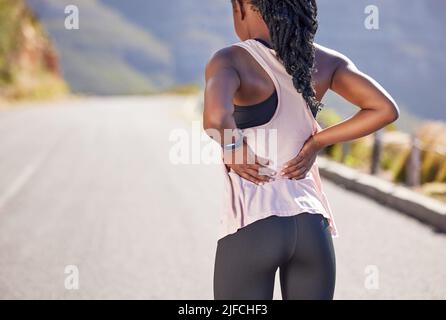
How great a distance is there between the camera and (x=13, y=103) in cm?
4431

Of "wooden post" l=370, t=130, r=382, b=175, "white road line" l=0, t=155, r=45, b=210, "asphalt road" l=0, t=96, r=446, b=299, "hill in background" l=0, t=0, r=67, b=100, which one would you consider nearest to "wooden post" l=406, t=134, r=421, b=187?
"asphalt road" l=0, t=96, r=446, b=299

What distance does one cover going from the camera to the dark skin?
2.36 m

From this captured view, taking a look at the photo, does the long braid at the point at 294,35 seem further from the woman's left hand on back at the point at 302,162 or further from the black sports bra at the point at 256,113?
the woman's left hand on back at the point at 302,162

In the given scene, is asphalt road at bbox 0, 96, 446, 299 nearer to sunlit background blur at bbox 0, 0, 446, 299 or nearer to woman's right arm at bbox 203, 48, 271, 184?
sunlit background blur at bbox 0, 0, 446, 299

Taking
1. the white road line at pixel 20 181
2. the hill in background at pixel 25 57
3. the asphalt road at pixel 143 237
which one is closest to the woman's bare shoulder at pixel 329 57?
the asphalt road at pixel 143 237

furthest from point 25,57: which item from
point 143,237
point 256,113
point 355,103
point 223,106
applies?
point 223,106

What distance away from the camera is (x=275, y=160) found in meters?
2.56

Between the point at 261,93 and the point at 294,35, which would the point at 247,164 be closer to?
the point at 261,93

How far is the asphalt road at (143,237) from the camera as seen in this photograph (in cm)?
623

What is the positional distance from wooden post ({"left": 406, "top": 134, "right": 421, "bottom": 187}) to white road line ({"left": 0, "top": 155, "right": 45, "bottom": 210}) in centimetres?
550

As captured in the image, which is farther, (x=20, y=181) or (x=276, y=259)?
(x=20, y=181)

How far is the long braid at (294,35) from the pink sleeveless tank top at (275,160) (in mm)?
33

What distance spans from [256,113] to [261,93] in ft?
0.21
